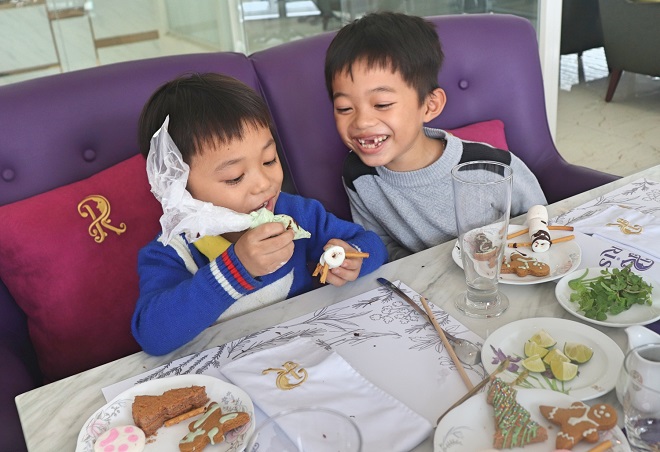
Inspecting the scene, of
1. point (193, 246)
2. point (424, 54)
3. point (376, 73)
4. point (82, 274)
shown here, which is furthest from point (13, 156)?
point (424, 54)

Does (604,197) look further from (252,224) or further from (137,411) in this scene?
(137,411)

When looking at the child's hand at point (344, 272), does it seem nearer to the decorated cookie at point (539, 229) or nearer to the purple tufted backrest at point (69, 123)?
the decorated cookie at point (539, 229)

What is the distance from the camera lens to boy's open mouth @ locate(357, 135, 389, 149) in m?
1.57

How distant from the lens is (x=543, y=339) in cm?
97

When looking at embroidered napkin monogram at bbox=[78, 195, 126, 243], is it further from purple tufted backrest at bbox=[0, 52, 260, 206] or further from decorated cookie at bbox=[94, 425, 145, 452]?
decorated cookie at bbox=[94, 425, 145, 452]

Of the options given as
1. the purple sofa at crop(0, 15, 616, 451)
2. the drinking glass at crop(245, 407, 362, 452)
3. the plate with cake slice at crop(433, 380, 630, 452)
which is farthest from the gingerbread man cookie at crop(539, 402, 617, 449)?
the purple sofa at crop(0, 15, 616, 451)

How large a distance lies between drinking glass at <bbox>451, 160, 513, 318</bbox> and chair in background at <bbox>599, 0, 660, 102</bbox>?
354 centimetres

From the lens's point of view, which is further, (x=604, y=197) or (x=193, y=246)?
(x=604, y=197)

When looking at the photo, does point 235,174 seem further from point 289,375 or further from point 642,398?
point 642,398

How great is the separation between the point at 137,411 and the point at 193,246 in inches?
18.8

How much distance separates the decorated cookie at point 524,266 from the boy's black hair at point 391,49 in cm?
54

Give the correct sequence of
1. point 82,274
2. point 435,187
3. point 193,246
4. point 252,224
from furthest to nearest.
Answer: point 435,187, point 82,274, point 193,246, point 252,224

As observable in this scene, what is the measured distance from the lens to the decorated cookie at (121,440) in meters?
0.85

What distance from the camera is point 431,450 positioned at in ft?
2.68
